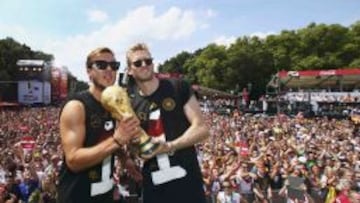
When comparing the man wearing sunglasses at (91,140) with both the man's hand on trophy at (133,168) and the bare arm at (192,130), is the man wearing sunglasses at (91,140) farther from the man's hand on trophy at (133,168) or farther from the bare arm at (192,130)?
the bare arm at (192,130)

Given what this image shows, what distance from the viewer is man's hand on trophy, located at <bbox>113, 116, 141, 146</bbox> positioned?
139 inches

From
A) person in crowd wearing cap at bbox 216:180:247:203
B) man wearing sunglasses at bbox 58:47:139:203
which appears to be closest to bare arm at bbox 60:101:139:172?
man wearing sunglasses at bbox 58:47:139:203

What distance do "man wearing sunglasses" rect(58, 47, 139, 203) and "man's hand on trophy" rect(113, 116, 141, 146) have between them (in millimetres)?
12

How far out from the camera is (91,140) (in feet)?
12.4

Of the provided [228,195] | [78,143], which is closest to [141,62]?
[78,143]

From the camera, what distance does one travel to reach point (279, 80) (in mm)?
59656

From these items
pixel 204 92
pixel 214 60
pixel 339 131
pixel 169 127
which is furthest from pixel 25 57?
pixel 169 127

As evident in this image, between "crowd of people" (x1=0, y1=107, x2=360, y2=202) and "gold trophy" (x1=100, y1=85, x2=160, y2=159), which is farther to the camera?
"crowd of people" (x1=0, y1=107, x2=360, y2=202)

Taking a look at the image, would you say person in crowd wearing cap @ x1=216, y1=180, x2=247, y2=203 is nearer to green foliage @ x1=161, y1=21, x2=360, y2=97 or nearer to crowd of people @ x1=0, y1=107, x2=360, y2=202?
crowd of people @ x1=0, y1=107, x2=360, y2=202

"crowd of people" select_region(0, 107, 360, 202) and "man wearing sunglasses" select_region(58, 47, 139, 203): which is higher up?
"man wearing sunglasses" select_region(58, 47, 139, 203)

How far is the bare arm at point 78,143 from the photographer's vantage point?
3.63m

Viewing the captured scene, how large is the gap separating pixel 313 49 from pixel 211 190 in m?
72.7

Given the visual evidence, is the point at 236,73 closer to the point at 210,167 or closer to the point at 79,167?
the point at 210,167

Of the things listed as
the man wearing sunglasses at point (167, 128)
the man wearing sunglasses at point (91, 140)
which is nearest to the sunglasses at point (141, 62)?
the man wearing sunglasses at point (167, 128)
